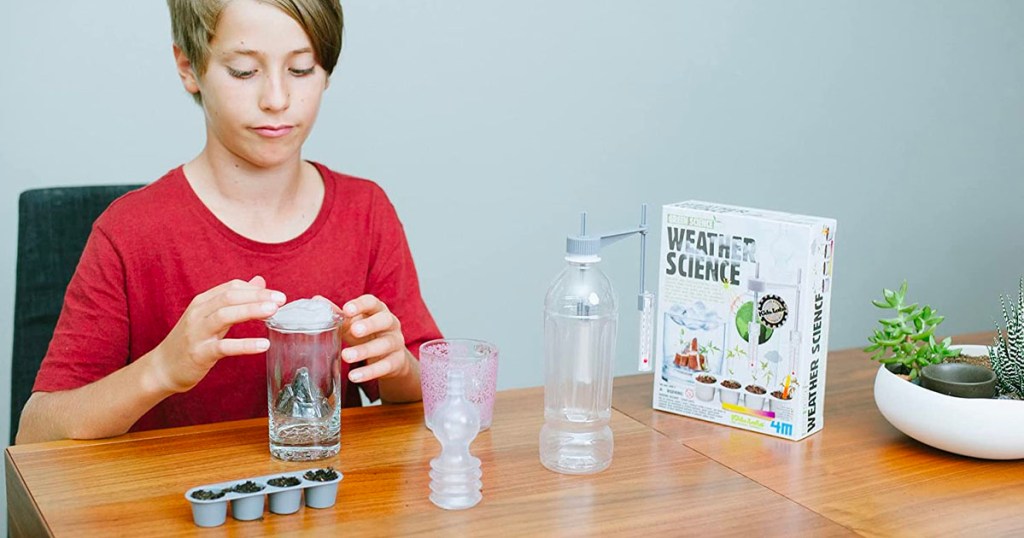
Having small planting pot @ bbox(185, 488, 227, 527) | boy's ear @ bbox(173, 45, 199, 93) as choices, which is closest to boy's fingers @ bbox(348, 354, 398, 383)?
small planting pot @ bbox(185, 488, 227, 527)

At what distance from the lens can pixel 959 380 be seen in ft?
4.78

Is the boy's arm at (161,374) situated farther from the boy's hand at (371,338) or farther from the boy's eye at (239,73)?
the boy's eye at (239,73)

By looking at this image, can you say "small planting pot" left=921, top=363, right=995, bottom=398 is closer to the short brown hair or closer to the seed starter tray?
the seed starter tray

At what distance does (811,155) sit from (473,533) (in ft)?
8.03

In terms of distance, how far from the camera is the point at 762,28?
322 cm

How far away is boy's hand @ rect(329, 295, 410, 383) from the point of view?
4.49 ft

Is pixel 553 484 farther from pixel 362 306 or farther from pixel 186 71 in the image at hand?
pixel 186 71

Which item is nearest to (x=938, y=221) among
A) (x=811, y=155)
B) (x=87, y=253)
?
(x=811, y=155)

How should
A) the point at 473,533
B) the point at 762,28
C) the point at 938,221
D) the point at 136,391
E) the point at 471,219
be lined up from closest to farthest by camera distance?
1. the point at 473,533
2. the point at 136,391
3. the point at 471,219
4. the point at 762,28
5. the point at 938,221

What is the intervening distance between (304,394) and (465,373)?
0.65ft

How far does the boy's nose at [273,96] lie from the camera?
1475mm

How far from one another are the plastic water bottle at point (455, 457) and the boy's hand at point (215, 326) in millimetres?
206

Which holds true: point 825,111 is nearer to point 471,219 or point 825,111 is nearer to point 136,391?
point 471,219

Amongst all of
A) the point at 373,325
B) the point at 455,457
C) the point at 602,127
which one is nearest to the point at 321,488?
the point at 455,457
